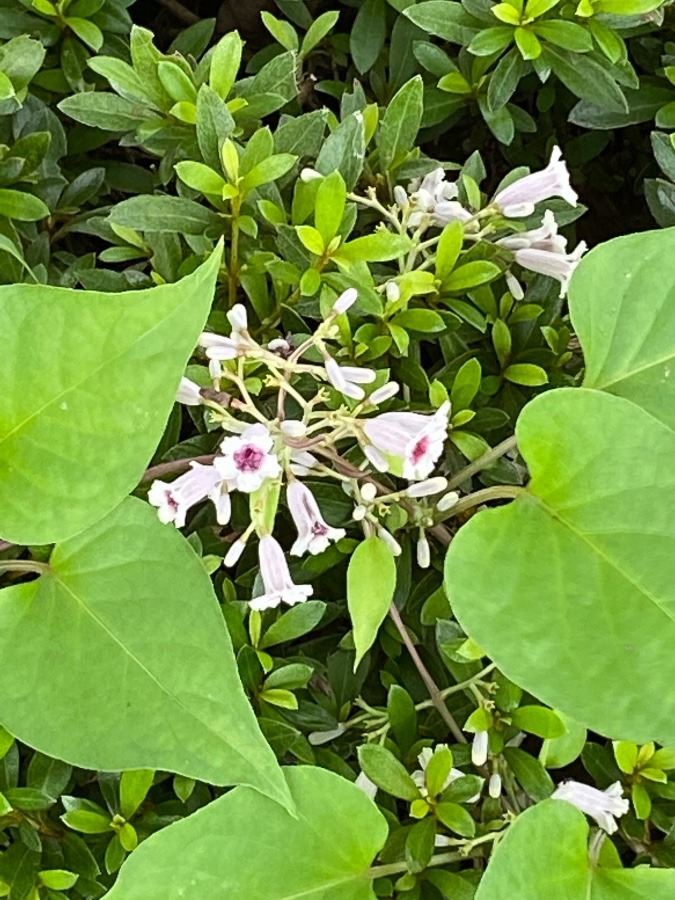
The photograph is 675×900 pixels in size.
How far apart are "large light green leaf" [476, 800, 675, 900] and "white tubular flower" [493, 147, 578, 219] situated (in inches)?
17.0

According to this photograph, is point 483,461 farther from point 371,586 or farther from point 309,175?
point 309,175

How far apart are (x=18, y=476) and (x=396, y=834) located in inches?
15.5

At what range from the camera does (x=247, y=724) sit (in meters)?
0.54

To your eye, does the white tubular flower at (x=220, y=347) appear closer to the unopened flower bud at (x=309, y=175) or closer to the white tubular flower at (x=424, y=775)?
the unopened flower bud at (x=309, y=175)

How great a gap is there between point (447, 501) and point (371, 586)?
0.10m

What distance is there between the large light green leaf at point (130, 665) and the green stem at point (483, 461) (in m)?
0.24

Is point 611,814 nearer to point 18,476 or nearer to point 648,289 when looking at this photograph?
point 648,289

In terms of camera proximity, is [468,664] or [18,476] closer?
[18,476]

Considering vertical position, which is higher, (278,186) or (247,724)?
(278,186)

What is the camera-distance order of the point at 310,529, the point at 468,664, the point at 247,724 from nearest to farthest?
the point at 247,724
the point at 310,529
the point at 468,664

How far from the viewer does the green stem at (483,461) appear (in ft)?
2.26

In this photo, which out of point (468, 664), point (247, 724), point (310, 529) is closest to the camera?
point (247, 724)

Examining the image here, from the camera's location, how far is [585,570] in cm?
59

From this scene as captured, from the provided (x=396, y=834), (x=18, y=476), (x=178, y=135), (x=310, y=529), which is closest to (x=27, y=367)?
(x=18, y=476)
